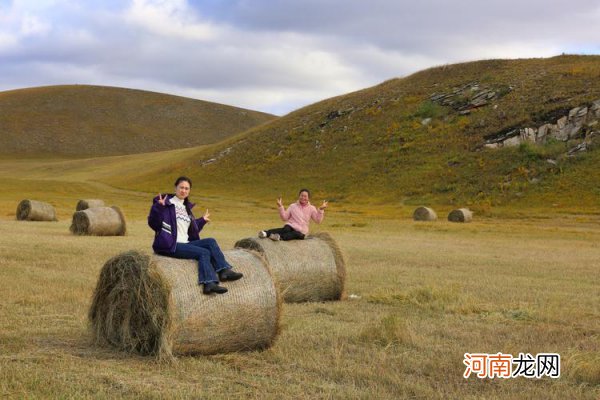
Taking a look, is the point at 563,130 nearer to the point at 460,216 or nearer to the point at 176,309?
the point at 460,216

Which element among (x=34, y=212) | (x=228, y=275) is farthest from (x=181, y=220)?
(x=34, y=212)

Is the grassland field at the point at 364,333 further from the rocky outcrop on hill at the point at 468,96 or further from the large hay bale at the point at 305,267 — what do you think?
the rocky outcrop on hill at the point at 468,96

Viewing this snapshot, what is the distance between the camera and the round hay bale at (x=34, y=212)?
32.3m

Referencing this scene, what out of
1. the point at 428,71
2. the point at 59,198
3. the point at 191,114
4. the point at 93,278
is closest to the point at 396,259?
the point at 93,278

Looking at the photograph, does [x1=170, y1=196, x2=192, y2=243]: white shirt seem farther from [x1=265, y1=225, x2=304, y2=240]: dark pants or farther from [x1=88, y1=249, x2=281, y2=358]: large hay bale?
[x1=265, y1=225, x2=304, y2=240]: dark pants

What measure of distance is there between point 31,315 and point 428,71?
272ft

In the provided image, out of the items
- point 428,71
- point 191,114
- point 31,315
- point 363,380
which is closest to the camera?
point 363,380

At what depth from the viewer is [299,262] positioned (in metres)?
12.6

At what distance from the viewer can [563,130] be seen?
2346 inches

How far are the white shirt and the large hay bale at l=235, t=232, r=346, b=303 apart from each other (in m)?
3.30

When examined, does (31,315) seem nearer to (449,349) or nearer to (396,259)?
(449,349)

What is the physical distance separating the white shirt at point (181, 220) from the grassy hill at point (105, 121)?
12204cm

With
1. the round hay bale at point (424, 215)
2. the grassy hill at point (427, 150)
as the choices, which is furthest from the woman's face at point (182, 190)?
the grassy hill at point (427, 150)

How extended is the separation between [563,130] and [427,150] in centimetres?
1252
